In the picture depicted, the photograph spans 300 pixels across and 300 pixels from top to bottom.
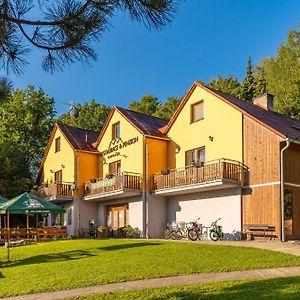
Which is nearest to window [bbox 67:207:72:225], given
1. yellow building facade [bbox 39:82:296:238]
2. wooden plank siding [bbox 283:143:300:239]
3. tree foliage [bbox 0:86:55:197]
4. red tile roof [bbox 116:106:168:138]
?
yellow building facade [bbox 39:82:296:238]

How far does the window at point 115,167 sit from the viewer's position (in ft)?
96.6

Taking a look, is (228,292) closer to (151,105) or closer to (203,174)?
(203,174)

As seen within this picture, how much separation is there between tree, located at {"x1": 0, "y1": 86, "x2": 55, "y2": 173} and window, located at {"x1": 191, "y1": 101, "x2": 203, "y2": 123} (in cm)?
2162

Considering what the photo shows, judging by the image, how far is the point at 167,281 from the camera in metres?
10.3

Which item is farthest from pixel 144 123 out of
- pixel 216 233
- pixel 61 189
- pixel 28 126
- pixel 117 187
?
pixel 28 126

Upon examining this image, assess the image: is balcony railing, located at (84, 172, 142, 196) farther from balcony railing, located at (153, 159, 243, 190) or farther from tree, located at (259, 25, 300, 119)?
tree, located at (259, 25, 300, 119)

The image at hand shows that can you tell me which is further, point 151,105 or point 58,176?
point 151,105

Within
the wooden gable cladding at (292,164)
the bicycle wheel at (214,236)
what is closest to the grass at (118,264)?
the bicycle wheel at (214,236)

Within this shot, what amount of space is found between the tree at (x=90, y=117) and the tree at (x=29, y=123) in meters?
3.01

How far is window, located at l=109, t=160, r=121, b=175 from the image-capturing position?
29.4 meters

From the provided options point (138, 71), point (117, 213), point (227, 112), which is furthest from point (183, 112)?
point (138, 71)

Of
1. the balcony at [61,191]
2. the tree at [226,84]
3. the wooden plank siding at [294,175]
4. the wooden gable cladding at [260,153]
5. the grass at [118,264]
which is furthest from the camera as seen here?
the tree at [226,84]

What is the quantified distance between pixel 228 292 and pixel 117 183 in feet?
60.2

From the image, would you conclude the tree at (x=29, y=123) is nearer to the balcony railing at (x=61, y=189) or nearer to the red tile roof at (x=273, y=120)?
the balcony railing at (x=61, y=189)
